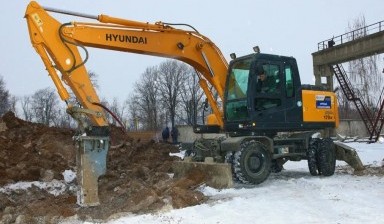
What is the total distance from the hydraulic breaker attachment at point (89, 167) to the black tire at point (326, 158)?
5.76m

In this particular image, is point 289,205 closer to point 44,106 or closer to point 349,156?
point 349,156

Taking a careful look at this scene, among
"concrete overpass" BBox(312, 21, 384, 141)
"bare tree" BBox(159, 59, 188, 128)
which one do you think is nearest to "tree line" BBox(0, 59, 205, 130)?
"bare tree" BBox(159, 59, 188, 128)

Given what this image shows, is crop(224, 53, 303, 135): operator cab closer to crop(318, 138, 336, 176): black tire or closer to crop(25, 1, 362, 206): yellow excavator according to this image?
crop(25, 1, 362, 206): yellow excavator

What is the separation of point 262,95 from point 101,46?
361cm

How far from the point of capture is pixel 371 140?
1037 inches

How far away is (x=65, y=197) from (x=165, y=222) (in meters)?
2.72

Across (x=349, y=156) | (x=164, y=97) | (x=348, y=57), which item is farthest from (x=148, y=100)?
(x=349, y=156)

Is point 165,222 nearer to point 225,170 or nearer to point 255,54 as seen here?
point 225,170

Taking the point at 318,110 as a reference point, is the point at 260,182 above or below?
below

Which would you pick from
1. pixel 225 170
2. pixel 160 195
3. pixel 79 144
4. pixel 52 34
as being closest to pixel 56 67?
pixel 52 34

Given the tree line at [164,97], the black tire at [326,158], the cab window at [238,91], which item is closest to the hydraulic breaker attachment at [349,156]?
the black tire at [326,158]

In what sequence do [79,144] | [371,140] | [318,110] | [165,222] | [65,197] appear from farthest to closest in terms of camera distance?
[371,140] → [318,110] → [65,197] → [79,144] → [165,222]

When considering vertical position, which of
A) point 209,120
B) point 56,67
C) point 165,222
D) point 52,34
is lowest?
point 165,222

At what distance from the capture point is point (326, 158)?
1137 centimetres
